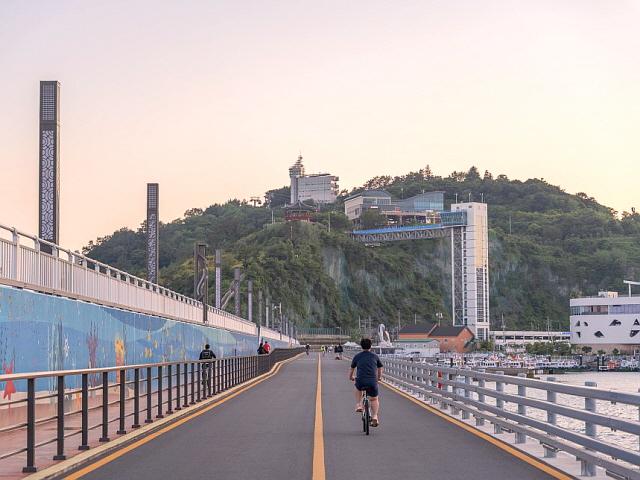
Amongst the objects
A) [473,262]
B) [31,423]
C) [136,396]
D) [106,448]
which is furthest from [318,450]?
[473,262]

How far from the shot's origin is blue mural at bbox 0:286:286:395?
19109mm

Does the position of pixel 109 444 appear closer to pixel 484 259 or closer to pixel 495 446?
pixel 495 446

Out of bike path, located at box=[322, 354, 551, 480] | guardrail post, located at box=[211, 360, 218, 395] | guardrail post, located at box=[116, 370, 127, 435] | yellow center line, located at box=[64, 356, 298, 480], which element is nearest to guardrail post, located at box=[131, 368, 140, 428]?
yellow center line, located at box=[64, 356, 298, 480]

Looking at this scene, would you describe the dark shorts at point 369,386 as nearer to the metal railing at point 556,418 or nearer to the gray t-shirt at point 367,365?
the gray t-shirt at point 367,365

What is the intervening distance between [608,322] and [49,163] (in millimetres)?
150390

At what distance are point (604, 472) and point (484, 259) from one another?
558ft

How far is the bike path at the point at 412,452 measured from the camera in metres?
12.4

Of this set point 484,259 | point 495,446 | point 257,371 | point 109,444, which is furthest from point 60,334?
point 484,259

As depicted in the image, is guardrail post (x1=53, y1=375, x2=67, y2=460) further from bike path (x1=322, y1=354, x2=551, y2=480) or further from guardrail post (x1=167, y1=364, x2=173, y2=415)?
guardrail post (x1=167, y1=364, x2=173, y2=415)

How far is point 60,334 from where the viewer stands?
22.5m

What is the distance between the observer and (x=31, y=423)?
11594 millimetres

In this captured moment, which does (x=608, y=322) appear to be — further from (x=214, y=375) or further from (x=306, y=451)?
(x=306, y=451)

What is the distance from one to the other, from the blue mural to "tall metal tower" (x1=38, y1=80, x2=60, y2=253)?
395 centimetres

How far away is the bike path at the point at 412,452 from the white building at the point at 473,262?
15731 cm
